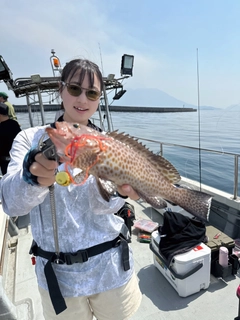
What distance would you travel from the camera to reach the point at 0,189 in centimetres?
144


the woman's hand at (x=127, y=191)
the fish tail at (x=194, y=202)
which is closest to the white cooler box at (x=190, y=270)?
the fish tail at (x=194, y=202)

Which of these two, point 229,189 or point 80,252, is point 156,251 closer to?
point 80,252

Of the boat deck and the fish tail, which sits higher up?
the fish tail

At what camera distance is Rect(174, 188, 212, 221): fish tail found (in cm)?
179

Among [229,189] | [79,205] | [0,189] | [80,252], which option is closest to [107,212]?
[79,205]

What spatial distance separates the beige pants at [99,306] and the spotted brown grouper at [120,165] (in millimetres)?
805

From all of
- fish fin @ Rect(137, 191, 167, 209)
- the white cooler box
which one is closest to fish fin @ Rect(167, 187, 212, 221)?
fish fin @ Rect(137, 191, 167, 209)

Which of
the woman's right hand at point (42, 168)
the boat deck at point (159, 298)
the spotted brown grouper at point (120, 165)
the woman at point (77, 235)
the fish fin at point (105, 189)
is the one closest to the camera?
the woman's right hand at point (42, 168)

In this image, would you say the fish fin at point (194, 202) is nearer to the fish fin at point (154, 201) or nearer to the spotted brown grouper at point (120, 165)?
the spotted brown grouper at point (120, 165)

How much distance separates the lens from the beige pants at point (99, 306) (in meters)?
1.72

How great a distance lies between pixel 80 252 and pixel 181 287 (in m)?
2.39

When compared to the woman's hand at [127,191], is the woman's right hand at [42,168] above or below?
above

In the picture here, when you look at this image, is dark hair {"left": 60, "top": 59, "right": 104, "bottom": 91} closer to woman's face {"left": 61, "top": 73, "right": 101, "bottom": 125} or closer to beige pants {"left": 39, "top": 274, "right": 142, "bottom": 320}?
woman's face {"left": 61, "top": 73, "right": 101, "bottom": 125}

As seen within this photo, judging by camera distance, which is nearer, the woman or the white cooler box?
the woman
